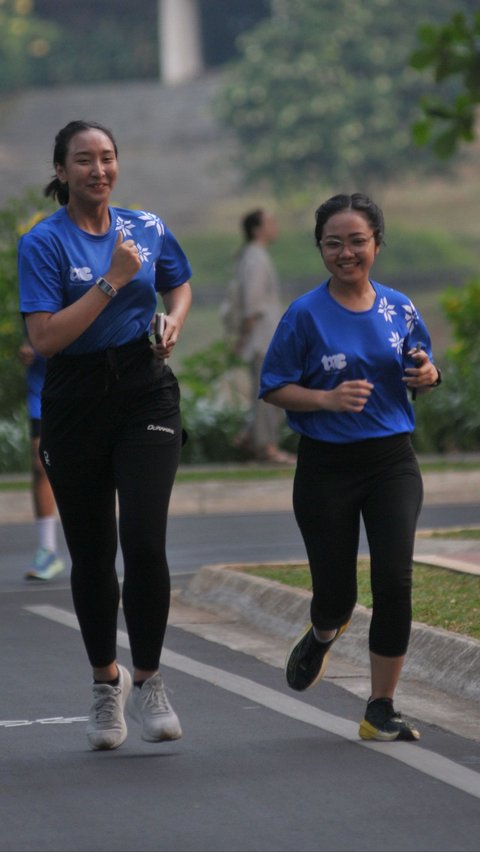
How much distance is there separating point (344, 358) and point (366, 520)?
514 mm

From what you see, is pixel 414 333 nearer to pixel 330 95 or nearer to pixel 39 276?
pixel 39 276

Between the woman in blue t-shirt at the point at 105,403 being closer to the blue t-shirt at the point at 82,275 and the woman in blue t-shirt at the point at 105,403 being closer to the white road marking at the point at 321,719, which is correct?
the blue t-shirt at the point at 82,275

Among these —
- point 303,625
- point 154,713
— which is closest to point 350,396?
point 154,713

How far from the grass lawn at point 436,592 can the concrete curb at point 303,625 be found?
101 mm

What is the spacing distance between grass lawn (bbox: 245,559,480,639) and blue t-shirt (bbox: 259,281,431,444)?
1.54 meters

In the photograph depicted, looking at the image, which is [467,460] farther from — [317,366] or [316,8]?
[316,8]

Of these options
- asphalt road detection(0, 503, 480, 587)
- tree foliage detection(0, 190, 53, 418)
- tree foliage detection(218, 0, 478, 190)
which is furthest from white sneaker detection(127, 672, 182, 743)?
tree foliage detection(218, 0, 478, 190)

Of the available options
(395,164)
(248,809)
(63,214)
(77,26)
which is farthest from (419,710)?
(77,26)

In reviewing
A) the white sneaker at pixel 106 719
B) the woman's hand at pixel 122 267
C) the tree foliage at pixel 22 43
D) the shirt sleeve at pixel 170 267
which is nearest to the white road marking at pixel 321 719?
the white sneaker at pixel 106 719

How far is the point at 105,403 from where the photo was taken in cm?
589

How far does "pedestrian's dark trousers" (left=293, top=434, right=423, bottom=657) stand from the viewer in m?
6.05

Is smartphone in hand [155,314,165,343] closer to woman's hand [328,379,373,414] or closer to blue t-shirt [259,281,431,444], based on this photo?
blue t-shirt [259,281,431,444]

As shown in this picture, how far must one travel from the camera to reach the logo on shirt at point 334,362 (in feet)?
19.9

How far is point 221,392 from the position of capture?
1927cm
